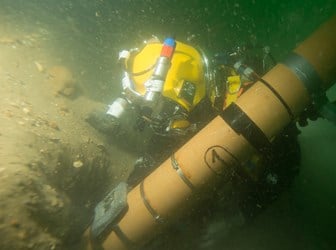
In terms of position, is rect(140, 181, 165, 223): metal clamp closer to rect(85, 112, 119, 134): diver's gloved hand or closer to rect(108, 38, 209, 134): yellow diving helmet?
rect(108, 38, 209, 134): yellow diving helmet

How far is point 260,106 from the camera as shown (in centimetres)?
268

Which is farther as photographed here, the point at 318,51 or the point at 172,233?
the point at 172,233

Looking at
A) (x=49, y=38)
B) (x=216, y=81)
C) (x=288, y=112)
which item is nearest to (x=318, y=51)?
(x=288, y=112)

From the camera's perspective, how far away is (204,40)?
472 inches

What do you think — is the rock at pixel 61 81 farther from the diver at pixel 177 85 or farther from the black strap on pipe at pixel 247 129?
the black strap on pipe at pixel 247 129

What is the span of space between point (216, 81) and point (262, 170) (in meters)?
1.19

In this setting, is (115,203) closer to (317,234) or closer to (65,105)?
(65,105)

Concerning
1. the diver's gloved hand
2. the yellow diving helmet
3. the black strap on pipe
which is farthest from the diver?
the diver's gloved hand

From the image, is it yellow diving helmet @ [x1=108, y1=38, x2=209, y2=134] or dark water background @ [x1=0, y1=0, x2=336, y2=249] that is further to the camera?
dark water background @ [x1=0, y1=0, x2=336, y2=249]

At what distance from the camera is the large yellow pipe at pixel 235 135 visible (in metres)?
2.68

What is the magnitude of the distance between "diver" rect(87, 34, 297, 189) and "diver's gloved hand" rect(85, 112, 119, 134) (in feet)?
4.07

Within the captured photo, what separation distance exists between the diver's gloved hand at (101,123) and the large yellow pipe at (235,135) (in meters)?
2.09

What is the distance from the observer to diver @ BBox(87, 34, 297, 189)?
3.25 m

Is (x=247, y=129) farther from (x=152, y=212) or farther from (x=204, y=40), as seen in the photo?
(x=204, y=40)
